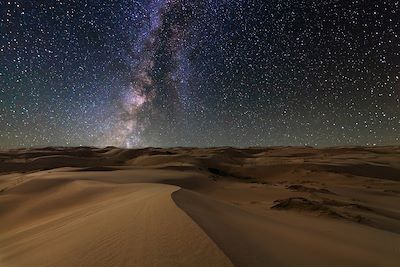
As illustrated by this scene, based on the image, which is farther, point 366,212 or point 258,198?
point 258,198

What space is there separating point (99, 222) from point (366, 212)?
303cm

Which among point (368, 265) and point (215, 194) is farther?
point (215, 194)

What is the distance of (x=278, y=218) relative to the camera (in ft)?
10.4

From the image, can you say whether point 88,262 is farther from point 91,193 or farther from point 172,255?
point 91,193

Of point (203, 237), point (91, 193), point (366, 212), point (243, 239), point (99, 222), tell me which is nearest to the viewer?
point (203, 237)

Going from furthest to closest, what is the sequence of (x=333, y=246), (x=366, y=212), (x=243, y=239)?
(x=366, y=212)
(x=333, y=246)
(x=243, y=239)

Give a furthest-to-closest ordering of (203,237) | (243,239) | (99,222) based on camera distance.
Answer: (99,222) → (243,239) → (203,237)

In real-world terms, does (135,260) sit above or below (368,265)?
above

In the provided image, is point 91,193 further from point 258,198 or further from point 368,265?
point 368,265

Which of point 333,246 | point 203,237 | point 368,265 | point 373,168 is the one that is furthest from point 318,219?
point 373,168

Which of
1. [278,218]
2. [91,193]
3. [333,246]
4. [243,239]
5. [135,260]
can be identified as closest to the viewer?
[135,260]

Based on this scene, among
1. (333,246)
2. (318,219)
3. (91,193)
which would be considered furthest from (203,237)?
(91,193)

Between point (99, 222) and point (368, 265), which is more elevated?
point (99, 222)

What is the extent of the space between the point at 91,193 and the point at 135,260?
3.33m
